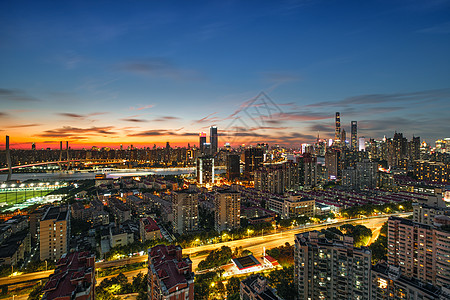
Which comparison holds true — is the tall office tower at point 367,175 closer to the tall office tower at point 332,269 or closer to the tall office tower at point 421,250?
the tall office tower at point 421,250

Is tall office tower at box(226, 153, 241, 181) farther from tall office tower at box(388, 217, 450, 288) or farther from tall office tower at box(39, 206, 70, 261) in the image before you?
tall office tower at box(388, 217, 450, 288)

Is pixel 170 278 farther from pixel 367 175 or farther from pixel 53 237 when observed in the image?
pixel 367 175

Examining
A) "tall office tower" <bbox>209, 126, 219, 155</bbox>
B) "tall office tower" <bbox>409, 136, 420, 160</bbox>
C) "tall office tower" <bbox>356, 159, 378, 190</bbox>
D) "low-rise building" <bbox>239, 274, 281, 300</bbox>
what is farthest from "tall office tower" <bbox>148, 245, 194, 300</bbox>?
"tall office tower" <bbox>409, 136, 420, 160</bbox>

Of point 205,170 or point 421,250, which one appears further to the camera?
point 205,170

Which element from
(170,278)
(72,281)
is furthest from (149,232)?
(170,278)

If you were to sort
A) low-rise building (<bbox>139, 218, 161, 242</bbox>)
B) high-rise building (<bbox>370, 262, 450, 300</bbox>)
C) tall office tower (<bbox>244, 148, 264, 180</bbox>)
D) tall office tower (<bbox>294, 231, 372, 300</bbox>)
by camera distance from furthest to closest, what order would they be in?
tall office tower (<bbox>244, 148, 264, 180</bbox>)
low-rise building (<bbox>139, 218, 161, 242</bbox>)
tall office tower (<bbox>294, 231, 372, 300</bbox>)
high-rise building (<bbox>370, 262, 450, 300</bbox>)

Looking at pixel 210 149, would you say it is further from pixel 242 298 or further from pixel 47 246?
pixel 242 298
